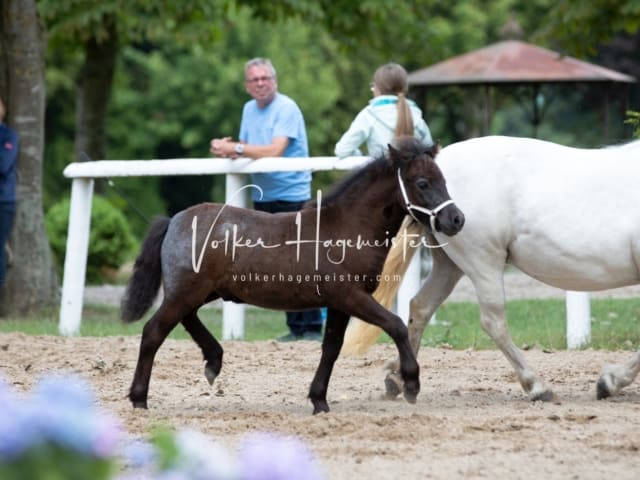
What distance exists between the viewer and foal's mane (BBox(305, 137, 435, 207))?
595 centimetres

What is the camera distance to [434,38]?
62.0 feet

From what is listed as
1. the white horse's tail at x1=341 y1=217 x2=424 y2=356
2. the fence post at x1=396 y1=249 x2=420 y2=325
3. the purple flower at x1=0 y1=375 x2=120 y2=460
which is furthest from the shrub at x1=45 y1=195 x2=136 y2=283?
the purple flower at x1=0 y1=375 x2=120 y2=460

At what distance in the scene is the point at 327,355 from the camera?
6.14 metres

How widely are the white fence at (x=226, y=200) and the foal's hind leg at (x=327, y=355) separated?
2851mm

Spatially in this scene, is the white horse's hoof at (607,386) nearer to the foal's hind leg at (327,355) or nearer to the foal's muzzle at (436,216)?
the foal's muzzle at (436,216)

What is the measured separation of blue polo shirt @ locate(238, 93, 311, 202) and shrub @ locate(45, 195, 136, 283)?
25.4ft

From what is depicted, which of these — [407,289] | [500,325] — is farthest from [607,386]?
[407,289]

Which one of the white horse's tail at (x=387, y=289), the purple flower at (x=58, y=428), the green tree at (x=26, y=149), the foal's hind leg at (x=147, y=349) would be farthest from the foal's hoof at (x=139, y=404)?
the green tree at (x=26, y=149)

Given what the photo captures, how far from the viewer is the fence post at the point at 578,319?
8.84 meters

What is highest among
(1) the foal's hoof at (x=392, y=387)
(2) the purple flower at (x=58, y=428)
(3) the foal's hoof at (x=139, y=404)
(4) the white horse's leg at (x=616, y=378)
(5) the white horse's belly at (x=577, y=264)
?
(5) the white horse's belly at (x=577, y=264)

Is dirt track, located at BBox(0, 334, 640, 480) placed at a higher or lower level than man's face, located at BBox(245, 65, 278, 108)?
lower

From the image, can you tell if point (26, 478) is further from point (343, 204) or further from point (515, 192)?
point (515, 192)

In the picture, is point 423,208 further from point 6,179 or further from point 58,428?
point 6,179

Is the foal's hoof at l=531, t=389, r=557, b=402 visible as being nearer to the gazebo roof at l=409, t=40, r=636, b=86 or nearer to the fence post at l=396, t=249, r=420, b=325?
the fence post at l=396, t=249, r=420, b=325
